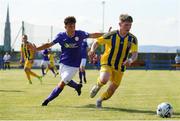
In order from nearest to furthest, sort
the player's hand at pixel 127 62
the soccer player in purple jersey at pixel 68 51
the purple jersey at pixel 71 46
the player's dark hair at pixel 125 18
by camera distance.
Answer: the player's hand at pixel 127 62
the player's dark hair at pixel 125 18
the soccer player in purple jersey at pixel 68 51
the purple jersey at pixel 71 46

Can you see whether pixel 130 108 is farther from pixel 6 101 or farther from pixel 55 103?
pixel 6 101

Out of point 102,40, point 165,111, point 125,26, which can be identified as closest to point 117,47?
point 102,40

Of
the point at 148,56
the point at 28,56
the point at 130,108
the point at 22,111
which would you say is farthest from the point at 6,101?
the point at 148,56

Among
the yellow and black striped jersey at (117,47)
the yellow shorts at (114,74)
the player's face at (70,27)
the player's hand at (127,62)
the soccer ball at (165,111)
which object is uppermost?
the player's face at (70,27)

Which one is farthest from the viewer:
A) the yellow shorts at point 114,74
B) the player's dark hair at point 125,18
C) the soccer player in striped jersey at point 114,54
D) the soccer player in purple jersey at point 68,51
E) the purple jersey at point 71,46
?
the purple jersey at point 71,46

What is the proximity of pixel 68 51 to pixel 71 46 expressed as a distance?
15cm

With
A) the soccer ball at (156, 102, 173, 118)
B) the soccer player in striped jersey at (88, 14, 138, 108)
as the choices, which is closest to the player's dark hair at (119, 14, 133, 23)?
the soccer player in striped jersey at (88, 14, 138, 108)

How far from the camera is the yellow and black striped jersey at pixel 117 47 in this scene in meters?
11.2

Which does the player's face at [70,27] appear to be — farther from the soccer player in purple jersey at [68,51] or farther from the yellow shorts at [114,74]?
the yellow shorts at [114,74]

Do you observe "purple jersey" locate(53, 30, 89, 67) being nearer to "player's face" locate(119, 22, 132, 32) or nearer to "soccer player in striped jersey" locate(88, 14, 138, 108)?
"soccer player in striped jersey" locate(88, 14, 138, 108)

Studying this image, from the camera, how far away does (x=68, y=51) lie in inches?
468

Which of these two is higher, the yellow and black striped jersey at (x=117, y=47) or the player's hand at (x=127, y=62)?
the yellow and black striped jersey at (x=117, y=47)

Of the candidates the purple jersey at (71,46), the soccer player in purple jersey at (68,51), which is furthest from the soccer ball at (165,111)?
the purple jersey at (71,46)

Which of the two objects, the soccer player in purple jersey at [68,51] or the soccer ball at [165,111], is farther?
the soccer player in purple jersey at [68,51]
